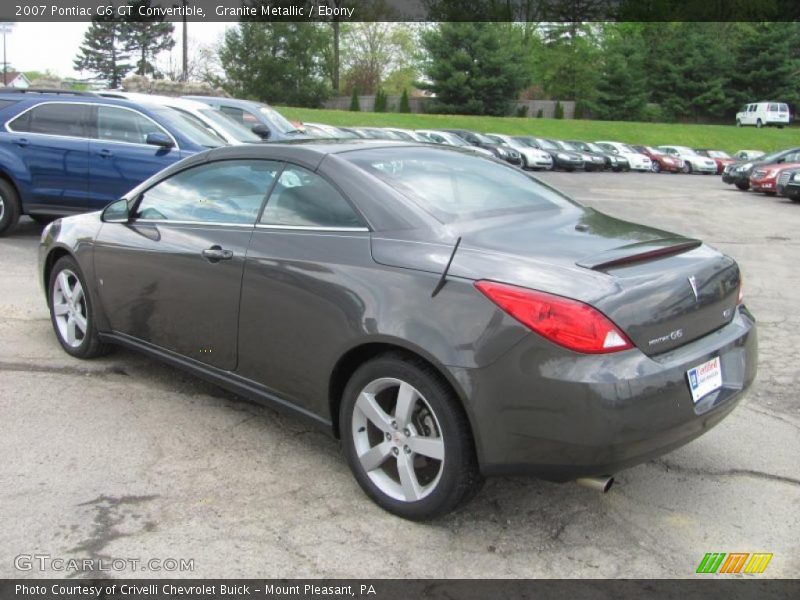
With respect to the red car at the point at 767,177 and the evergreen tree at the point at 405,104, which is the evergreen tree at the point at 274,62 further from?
the red car at the point at 767,177

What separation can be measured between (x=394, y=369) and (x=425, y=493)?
0.52 meters

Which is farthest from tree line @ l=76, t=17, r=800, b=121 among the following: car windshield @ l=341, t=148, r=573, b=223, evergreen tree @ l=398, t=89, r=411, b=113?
car windshield @ l=341, t=148, r=573, b=223

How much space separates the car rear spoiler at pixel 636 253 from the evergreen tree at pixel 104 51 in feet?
282

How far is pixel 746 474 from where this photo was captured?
12.4ft

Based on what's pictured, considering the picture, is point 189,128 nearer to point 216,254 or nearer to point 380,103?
point 216,254

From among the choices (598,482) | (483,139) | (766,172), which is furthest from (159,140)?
(483,139)

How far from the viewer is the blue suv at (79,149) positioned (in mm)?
8953

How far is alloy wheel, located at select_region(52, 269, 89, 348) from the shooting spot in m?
5.05

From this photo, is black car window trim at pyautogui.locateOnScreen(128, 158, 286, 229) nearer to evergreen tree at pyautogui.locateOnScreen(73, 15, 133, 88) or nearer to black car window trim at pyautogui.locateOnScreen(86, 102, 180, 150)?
black car window trim at pyautogui.locateOnScreen(86, 102, 180, 150)

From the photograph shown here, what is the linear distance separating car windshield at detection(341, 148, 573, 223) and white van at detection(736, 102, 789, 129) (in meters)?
60.1

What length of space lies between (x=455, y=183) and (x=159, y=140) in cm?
589

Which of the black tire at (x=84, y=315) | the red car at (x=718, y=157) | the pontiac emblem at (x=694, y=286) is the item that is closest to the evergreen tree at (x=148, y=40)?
the red car at (x=718, y=157)

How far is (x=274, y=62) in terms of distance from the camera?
5719cm
